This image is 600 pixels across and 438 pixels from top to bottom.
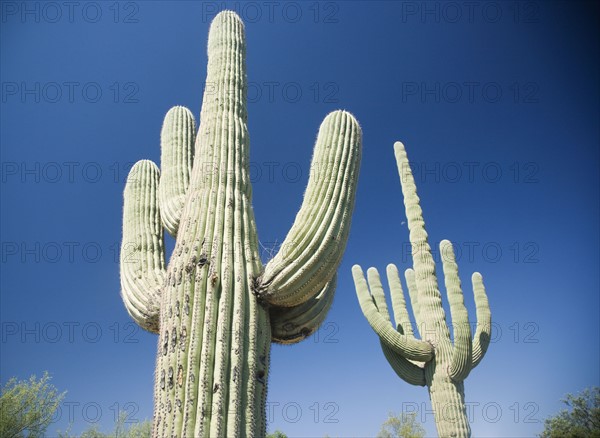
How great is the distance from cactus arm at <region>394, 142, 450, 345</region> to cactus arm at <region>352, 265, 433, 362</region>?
256 mm

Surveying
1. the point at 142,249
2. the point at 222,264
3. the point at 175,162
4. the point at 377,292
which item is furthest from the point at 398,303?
the point at 222,264

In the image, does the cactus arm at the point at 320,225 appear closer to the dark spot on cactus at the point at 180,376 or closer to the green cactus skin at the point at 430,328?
the dark spot on cactus at the point at 180,376

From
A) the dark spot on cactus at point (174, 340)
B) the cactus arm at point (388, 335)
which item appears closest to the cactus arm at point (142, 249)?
the dark spot on cactus at point (174, 340)

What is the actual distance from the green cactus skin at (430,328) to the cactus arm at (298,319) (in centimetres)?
430

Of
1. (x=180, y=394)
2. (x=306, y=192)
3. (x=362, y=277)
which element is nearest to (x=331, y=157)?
(x=306, y=192)

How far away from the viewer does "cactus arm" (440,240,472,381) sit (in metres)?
7.00

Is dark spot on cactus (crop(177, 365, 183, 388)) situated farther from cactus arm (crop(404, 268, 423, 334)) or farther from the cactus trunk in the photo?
cactus arm (crop(404, 268, 423, 334))

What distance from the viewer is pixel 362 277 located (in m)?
8.77

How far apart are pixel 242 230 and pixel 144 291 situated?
35.4 inches

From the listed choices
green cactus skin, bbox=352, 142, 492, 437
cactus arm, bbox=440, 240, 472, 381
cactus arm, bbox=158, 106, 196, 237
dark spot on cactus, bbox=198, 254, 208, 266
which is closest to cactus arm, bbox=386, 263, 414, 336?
green cactus skin, bbox=352, 142, 492, 437

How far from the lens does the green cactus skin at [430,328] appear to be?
691cm

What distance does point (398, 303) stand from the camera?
867 centimetres

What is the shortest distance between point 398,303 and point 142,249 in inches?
236

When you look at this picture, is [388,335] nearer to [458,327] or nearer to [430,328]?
[430,328]
